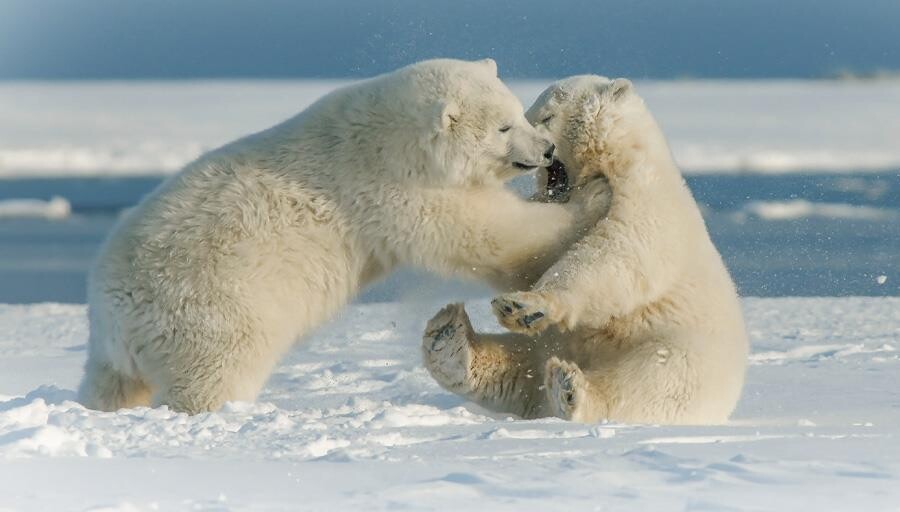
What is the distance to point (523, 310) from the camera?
14.1 ft

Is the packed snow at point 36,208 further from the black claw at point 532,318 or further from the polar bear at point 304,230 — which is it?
the black claw at point 532,318

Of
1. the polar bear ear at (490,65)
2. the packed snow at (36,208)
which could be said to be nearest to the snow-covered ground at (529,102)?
the packed snow at (36,208)

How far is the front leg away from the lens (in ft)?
14.0

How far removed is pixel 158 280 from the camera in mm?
4469

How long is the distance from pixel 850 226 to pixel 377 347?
405 inches

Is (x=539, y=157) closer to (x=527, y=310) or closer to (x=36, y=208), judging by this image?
(x=527, y=310)

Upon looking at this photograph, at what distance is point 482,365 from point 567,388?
1.90 ft

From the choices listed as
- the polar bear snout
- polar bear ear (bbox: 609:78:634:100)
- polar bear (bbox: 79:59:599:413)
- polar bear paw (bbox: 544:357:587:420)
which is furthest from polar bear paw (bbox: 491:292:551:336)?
polar bear ear (bbox: 609:78:634:100)

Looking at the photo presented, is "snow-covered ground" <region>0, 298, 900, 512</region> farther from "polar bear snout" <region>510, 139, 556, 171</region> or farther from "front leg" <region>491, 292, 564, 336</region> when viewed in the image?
"polar bear snout" <region>510, 139, 556, 171</region>

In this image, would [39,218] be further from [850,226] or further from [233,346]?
[233,346]

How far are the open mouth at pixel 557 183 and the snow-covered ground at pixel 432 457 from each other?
0.61 m

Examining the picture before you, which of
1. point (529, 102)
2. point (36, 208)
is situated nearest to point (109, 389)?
point (36, 208)

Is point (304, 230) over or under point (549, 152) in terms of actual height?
under

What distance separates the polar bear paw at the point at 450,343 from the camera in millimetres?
4781
